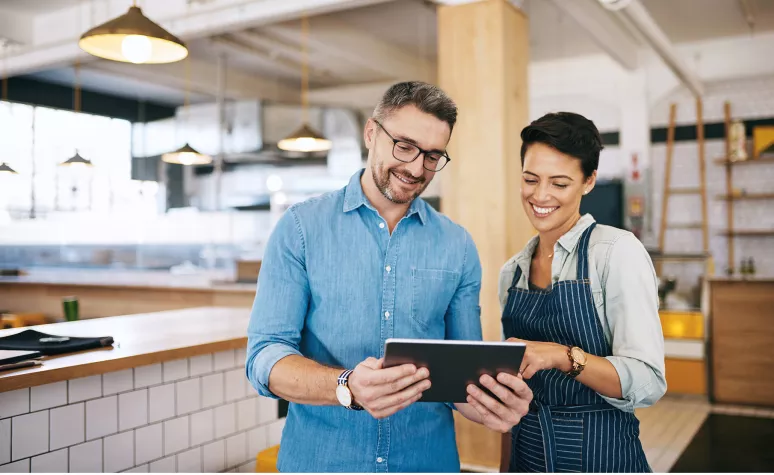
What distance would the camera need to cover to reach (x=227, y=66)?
8.56 metres

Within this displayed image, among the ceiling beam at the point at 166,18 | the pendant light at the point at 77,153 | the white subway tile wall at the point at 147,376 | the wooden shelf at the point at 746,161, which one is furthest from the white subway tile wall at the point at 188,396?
the wooden shelf at the point at 746,161

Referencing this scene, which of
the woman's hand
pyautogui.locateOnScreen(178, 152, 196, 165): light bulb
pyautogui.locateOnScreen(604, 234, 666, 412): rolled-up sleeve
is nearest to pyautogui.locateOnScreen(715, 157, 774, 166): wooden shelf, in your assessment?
pyautogui.locateOnScreen(178, 152, 196, 165): light bulb

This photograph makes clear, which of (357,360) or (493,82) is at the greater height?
(493,82)

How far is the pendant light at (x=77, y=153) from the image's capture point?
6555 mm

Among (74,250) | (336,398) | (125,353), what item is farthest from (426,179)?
(74,250)

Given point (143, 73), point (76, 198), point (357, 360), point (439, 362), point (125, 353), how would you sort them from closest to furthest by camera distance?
1. point (439, 362)
2. point (357, 360)
3. point (125, 353)
4. point (143, 73)
5. point (76, 198)

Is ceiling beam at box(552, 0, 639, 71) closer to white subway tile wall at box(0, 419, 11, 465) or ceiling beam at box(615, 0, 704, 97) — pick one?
ceiling beam at box(615, 0, 704, 97)

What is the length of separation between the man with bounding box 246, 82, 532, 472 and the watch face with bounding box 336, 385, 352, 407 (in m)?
0.16

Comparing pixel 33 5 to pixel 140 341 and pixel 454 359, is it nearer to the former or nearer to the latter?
pixel 140 341

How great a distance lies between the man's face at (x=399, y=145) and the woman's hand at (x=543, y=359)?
0.49m

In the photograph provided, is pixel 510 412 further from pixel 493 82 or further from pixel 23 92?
pixel 23 92

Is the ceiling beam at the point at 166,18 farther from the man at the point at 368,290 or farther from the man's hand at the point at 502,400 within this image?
the man's hand at the point at 502,400

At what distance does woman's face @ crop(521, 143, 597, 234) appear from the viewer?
5.93 ft

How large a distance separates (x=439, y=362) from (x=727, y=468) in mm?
3917
